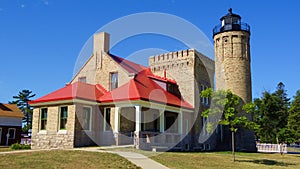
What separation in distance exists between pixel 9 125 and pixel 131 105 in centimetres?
1865

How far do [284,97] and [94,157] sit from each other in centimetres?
5968

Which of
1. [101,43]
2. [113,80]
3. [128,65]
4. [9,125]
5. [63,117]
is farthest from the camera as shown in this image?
[9,125]

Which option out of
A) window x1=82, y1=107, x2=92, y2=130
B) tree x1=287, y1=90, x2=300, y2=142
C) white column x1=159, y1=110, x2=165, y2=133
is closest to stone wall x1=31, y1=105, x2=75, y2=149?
window x1=82, y1=107, x2=92, y2=130

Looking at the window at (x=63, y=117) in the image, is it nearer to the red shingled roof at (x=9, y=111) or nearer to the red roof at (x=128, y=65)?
the red roof at (x=128, y=65)

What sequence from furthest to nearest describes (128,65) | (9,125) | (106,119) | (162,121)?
(9,125), (128,65), (162,121), (106,119)

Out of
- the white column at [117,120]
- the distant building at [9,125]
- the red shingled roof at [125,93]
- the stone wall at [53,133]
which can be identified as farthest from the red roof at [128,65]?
the distant building at [9,125]

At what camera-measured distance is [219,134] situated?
1253 inches

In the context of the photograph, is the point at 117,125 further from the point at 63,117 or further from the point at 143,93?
the point at 63,117

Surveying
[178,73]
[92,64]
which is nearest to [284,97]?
[178,73]

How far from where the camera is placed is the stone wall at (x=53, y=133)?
67.4 ft

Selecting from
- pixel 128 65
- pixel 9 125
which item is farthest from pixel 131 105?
pixel 9 125

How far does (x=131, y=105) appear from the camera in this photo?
21.1 meters

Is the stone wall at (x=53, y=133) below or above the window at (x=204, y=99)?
below

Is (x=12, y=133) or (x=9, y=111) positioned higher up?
(x=9, y=111)
